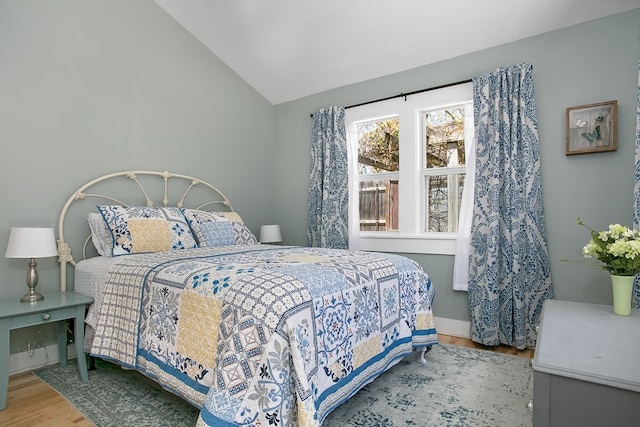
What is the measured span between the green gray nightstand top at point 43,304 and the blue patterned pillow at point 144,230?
0.36m

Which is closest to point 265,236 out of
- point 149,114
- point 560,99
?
point 149,114

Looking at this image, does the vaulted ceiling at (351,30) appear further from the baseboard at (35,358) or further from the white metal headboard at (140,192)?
the baseboard at (35,358)

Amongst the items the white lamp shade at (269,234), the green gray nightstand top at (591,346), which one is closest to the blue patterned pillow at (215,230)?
the white lamp shade at (269,234)

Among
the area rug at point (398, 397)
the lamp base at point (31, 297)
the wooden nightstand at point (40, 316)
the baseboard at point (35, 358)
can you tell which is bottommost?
the area rug at point (398, 397)

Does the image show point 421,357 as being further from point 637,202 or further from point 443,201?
point 637,202

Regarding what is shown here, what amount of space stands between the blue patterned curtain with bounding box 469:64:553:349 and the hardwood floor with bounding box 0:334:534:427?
2662 mm

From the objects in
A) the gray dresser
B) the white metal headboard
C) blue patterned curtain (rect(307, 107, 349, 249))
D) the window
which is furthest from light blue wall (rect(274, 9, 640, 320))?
the white metal headboard

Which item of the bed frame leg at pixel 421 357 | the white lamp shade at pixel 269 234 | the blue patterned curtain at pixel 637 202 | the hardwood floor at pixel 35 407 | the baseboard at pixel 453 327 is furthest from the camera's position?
the white lamp shade at pixel 269 234

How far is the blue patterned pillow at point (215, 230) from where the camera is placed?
2.81 metres

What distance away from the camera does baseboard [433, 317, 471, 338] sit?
2.98 m

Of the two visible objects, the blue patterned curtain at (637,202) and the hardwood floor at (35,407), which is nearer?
the hardwood floor at (35,407)

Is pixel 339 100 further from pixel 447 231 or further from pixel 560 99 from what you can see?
pixel 560 99

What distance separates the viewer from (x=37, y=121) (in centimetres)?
240

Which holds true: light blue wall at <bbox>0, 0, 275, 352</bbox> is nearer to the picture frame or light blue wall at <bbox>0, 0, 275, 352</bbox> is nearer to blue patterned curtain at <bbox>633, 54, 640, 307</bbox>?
the picture frame
